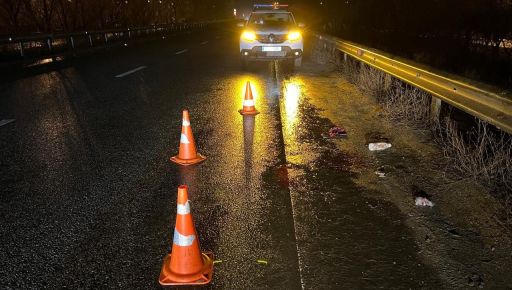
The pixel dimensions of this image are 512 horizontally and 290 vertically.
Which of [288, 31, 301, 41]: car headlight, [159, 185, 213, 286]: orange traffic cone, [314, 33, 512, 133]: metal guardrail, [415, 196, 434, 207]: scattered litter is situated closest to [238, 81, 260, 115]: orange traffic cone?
[314, 33, 512, 133]: metal guardrail

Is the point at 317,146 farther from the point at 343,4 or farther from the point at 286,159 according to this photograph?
the point at 343,4

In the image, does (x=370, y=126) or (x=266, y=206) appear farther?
(x=370, y=126)

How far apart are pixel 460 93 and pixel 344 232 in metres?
2.63

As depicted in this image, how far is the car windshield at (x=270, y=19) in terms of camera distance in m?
14.5

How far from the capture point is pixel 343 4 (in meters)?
50.9

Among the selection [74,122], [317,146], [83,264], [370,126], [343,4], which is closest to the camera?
[83,264]

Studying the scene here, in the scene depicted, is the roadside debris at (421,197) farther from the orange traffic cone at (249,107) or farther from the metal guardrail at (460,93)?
the orange traffic cone at (249,107)

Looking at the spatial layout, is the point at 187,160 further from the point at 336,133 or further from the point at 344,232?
the point at 344,232

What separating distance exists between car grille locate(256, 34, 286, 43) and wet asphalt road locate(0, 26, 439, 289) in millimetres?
5669

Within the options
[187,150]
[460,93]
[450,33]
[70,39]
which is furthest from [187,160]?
[450,33]

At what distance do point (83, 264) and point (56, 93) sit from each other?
7634 mm

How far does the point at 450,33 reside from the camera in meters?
26.9

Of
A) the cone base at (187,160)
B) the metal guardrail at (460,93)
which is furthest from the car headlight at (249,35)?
the cone base at (187,160)

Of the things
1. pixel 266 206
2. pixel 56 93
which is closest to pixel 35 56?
pixel 56 93
